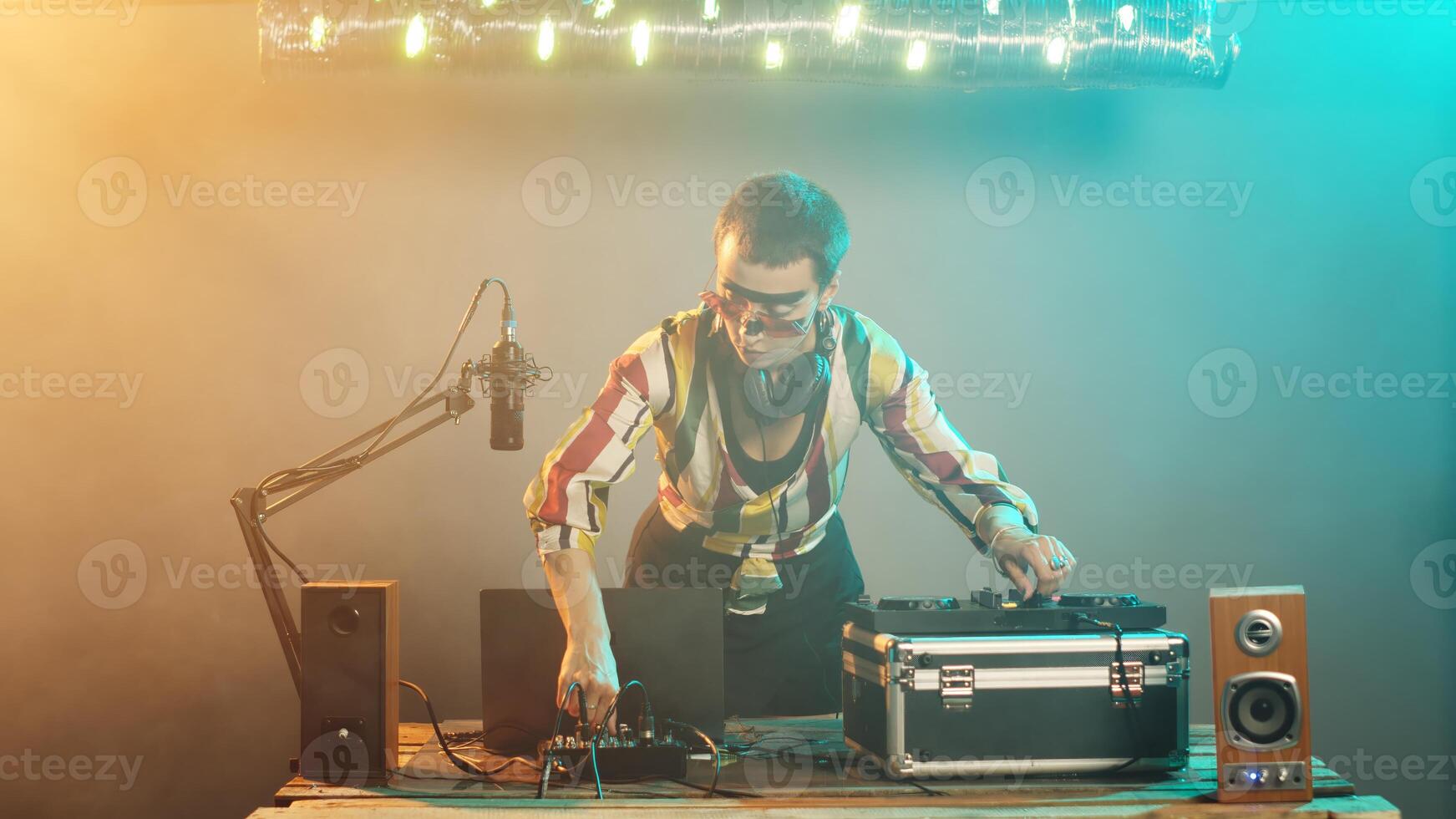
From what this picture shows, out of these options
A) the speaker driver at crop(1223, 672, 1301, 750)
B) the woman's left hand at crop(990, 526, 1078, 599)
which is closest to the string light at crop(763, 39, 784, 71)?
the woman's left hand at crop(990, 526, 1078, 599)

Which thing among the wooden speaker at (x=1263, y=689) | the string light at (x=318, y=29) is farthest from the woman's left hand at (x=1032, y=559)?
the string light at (x=318, y=29)

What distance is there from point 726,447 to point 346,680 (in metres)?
1.37

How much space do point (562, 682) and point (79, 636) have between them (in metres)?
2.12

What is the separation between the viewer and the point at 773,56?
3.42m

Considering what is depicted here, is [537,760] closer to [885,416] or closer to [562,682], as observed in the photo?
[562,682]

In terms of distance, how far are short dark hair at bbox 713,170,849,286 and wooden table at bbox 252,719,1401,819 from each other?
5.25 feet

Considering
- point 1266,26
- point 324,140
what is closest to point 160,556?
point 324,140

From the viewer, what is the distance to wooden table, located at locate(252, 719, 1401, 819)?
6.97 feet

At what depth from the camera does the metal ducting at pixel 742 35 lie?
133 inches

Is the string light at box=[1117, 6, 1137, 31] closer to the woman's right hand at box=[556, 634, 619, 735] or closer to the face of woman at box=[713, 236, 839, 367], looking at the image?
the face of woman at box=[713, 236, 839, 367]

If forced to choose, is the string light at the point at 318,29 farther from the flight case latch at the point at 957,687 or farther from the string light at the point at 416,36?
the flight case latch at the point at 957,687

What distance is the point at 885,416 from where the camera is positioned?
11.5ft

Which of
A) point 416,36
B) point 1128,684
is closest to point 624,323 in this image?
point 416,36

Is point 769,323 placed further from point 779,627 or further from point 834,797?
point 834,797
